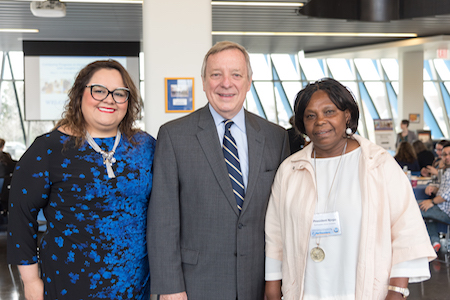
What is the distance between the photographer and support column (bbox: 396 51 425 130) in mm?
14641

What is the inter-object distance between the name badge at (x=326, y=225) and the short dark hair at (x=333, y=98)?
16.0 inches

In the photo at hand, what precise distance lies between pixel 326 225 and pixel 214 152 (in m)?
0.61

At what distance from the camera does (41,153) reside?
1947mm

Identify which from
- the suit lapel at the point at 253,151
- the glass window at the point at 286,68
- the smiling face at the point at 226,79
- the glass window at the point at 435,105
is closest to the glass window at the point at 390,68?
the glass window at the point at 435,105

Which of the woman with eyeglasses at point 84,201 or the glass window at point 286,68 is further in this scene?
the glass window at point 286,68

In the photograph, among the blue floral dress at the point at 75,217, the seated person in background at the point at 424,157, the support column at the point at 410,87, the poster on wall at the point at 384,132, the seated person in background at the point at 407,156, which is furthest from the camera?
the support column at the point at 410,87

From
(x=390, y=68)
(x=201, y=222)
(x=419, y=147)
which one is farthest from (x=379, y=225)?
(x=390, y=68)

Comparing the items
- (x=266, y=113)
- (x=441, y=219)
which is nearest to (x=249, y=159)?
(x=441, y=219)

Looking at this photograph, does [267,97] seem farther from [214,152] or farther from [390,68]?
[214,152]

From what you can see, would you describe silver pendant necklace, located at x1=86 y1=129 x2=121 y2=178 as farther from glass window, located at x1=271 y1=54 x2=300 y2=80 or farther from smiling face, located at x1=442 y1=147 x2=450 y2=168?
glass window, located at x1=271 y1=54 x2=300 y2=80

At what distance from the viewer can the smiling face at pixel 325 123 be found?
1849 mm

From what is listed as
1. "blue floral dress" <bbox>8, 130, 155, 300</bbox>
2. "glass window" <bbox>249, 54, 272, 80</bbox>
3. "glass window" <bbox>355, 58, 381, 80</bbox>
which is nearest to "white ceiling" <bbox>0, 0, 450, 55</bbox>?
"glass window" <bbox>249, 54, 272, 80</bbox>

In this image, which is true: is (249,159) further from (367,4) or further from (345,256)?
(367,4)

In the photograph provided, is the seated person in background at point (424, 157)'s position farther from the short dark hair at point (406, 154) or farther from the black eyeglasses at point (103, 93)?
the black eyeglasses at point (103, 93)
